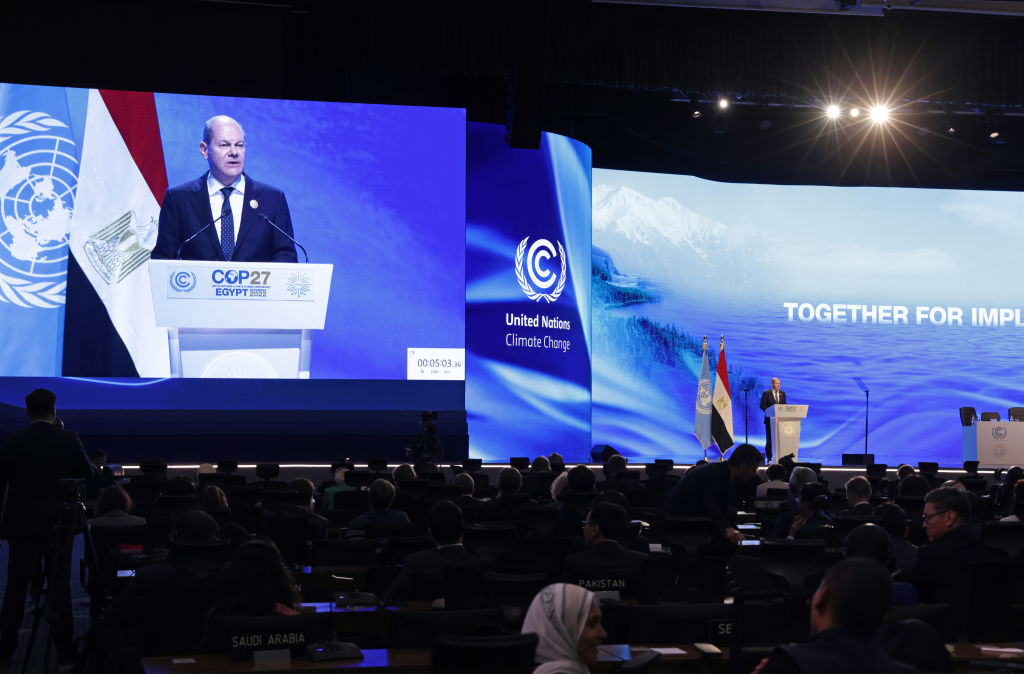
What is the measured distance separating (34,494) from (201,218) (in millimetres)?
9694

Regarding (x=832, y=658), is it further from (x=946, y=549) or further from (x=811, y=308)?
(x=811, y=308)

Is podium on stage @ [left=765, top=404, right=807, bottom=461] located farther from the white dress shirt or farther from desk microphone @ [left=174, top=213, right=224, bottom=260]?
desk microphone @ [left=174, top=213, right=224, bottom=260]

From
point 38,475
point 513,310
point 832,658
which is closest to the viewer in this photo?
point 832,658

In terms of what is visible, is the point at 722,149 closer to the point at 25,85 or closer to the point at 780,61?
the point at 780,61

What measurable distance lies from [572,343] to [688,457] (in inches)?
142

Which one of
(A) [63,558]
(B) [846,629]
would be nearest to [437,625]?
(B) [846,629]

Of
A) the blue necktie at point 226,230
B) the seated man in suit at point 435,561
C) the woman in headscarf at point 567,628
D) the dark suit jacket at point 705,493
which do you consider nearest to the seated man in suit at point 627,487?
the dark suit jacket at point 705,493

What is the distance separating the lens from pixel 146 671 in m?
3.67

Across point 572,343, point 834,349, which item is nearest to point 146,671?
point 572,343

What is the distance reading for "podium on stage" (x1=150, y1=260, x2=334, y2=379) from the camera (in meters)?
15.0

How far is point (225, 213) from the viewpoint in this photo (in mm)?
15195

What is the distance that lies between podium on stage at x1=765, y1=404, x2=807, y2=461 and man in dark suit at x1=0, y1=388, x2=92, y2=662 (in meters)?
11.4

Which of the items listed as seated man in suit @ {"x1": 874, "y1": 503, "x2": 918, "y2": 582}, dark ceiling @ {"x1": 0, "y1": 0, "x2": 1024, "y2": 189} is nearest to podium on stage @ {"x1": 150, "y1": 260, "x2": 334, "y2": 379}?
dark ceiling @ {"x1": 0, "y1": 0, "x2": 1024, "y2": 189}

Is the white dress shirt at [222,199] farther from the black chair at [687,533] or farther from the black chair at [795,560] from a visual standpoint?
the black chair at [795,560]
